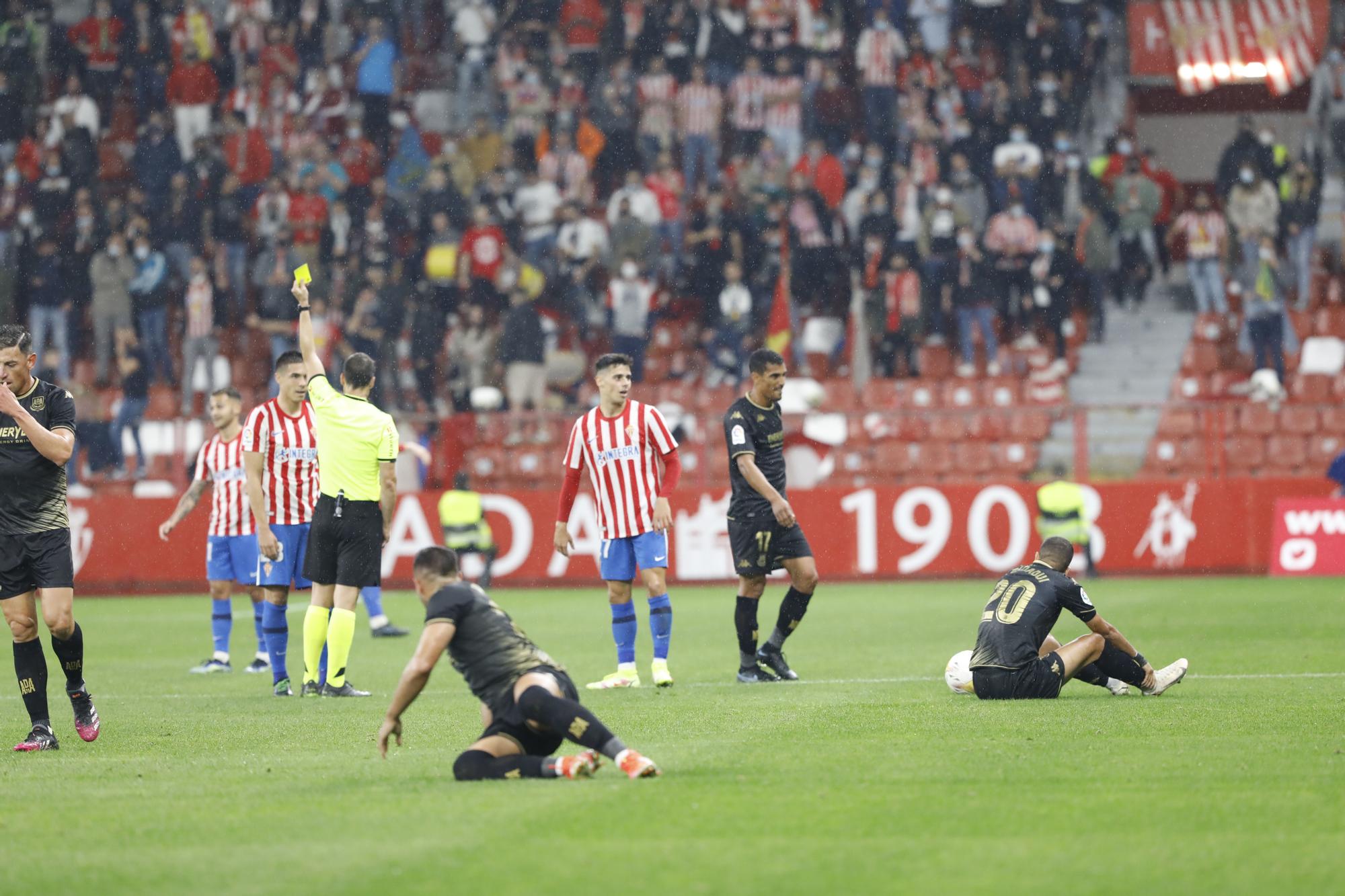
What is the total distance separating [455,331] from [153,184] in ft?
20.4

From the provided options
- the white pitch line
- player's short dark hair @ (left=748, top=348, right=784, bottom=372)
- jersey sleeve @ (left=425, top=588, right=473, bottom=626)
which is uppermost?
player's short dark hair @ (left=748, top=348, right=784, bottom=372)

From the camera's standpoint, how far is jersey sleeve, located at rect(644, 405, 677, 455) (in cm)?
1197

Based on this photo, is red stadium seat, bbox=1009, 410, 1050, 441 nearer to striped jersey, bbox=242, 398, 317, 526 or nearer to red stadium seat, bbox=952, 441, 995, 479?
red stadium seat, bbox=952, 441, 995, 479

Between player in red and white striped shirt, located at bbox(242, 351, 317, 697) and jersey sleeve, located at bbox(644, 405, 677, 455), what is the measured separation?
233cm

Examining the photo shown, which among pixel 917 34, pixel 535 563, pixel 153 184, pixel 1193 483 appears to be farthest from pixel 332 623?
pixel 917 34

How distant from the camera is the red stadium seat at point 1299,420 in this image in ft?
72.3

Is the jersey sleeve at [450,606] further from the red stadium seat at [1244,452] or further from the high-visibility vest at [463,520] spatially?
the red stadium seat at [1244,452]

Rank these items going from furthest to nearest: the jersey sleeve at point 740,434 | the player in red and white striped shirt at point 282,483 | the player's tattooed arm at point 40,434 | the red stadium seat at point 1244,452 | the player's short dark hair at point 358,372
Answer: the red stadium seat at point 1244,452, the player in red and white striped shirt at point 282,483, the jersey sleeve at point 740,434, the player's short dark hair at point 358,372, the player's tattooed arm at point 40,434

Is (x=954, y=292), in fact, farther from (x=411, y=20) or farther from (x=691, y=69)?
(x=411, y=20)

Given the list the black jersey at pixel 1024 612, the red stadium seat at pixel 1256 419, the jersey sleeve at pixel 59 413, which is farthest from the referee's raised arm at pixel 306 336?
the red stadium seat at pixel 1256 419

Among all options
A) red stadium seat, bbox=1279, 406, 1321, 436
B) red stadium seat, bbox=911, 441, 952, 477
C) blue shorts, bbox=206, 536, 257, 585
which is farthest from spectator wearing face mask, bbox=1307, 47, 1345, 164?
blue shorts, bbox=206, 536, 257, 585

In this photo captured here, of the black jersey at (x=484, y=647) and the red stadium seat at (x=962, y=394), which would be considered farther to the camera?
the red stadium seat at (x=962, y=394)

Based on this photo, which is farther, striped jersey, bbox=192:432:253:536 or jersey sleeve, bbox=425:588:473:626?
striped jersey, bbox=192:432:253:536

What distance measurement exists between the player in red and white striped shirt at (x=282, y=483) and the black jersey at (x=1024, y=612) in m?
4.91
